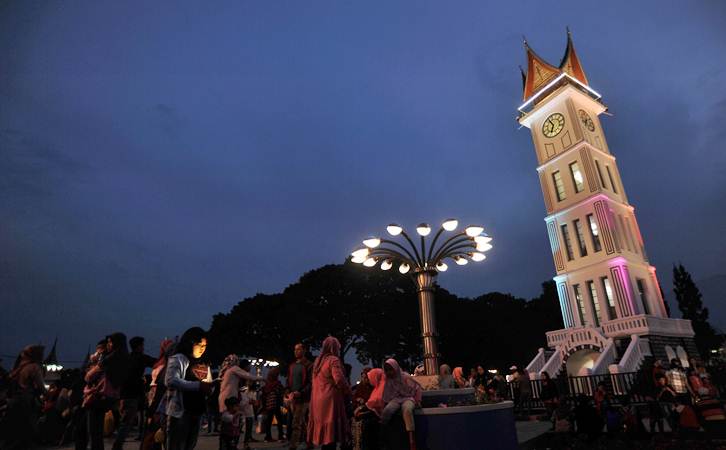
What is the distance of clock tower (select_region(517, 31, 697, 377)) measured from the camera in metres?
21.0

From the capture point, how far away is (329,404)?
5.54 m

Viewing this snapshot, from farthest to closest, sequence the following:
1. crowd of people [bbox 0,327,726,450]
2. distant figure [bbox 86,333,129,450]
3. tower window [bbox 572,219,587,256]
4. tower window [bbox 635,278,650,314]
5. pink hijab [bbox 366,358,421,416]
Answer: tower window [bbox 572,219,587,256]
tower window [bbox 635,278,650,314]
pink hijab [bbox 366,358,421,416]
distant figure [bbox 86,333,129,450]
crowd of people [bbox 0,327,726,450]

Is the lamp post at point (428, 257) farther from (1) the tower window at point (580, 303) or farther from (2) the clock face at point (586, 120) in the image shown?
(2) the clock face at point (586, 120)

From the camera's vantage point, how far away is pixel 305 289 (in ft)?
120

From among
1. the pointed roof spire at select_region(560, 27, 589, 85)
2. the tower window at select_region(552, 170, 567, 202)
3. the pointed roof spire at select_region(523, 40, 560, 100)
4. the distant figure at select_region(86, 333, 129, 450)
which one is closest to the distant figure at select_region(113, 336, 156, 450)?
the distant figure at select_region(86, 333, 129, 450)

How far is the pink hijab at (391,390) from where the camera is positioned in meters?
6.55

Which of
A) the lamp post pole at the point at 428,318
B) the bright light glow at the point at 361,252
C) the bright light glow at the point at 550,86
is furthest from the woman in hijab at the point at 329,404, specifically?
the bright light glow at the point at 550,86

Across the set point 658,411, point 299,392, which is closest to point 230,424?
point 299,392

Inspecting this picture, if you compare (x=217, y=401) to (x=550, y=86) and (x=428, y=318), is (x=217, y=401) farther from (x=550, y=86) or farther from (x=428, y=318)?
(x=550, y=86)

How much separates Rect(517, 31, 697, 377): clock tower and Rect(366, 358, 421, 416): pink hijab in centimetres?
1383

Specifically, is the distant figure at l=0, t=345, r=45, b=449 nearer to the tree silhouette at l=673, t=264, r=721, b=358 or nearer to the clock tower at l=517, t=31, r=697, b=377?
the clock tower at l=517, t=31, r=697, b=377

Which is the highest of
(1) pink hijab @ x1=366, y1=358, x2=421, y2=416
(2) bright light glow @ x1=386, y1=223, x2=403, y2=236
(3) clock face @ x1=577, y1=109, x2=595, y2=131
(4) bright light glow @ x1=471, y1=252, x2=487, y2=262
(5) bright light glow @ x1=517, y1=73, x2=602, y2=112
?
(5) bright light glow @ x1=517, y1=73, x2=602, y2=112

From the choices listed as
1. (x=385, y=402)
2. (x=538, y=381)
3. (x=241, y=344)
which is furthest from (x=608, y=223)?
(x=241, y=344)

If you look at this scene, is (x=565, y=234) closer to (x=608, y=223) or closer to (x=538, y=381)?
(x=608, y=223)
